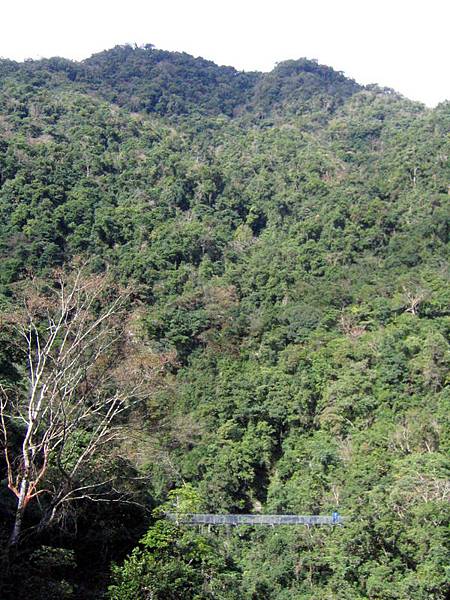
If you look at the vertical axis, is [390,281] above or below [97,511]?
above

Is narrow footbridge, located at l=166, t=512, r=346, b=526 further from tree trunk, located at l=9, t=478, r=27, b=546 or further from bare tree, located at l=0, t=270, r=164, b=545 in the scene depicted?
tree trunk, located at l=9, t=478, r=27, b=546

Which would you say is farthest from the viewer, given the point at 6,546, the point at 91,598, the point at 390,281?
the point at 390,281

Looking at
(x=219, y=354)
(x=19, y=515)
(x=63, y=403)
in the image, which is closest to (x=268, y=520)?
(x=219, y=354)

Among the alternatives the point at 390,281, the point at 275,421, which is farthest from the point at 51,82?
the point at 275,421

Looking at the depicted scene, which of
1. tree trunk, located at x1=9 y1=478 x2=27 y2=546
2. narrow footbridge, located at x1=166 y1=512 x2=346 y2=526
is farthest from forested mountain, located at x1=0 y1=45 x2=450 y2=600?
narrow footbridge, located at x1=166 y1=512 x2=346 y2=526

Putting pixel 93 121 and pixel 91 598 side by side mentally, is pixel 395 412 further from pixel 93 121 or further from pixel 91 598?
pixel 93 121

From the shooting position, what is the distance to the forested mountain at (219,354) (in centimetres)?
1131

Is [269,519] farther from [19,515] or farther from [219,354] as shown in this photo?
[19,515]

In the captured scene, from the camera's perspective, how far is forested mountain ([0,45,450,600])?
11.3 m

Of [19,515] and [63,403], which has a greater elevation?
[63,403]

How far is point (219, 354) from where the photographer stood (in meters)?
29.8

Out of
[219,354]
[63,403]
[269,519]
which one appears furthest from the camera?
[219,354]

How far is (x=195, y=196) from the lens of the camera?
43.5 meters

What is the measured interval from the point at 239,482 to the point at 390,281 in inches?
547
